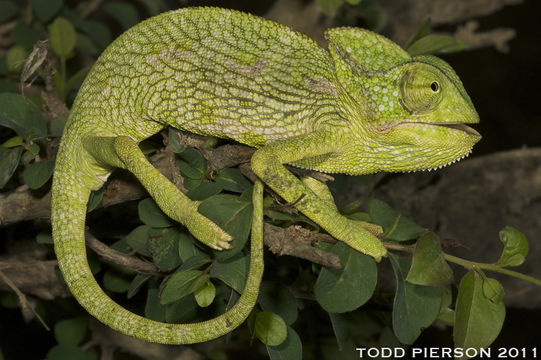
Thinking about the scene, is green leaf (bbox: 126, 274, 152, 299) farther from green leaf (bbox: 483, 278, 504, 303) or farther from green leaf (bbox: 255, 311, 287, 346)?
green leaf (bbox: 483, 278, 504, 303)

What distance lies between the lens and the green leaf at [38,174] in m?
1.65

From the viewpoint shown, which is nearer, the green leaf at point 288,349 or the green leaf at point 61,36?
the green leaf at point 288,349

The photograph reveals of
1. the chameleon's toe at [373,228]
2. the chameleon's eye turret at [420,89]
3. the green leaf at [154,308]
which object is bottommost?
the green leaf at [154,308]

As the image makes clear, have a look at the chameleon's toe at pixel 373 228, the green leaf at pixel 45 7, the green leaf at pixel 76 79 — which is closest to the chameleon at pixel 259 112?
the chameleon's toe at pixel 373 228

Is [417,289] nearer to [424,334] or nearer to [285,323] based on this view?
[285,323]

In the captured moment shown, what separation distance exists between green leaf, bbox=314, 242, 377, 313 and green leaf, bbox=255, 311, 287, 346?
0.11 meters

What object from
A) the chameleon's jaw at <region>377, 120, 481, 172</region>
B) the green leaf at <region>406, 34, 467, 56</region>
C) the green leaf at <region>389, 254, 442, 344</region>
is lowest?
the green leaf at <region>389, 254, 442, 344</region>

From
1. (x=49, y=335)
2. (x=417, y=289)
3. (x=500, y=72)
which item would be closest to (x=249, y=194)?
(x=417, y=289)

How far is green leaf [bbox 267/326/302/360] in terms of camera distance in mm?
1478

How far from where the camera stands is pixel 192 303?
1.53m

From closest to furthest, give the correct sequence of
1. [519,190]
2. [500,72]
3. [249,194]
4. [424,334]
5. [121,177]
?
[249,194] < [121,177] < [519,190] < [424,334] < [500,72]

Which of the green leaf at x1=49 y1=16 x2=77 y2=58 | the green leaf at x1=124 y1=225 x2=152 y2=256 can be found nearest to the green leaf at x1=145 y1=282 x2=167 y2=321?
the green leaf at x1=124 y1=225 x2=152 y2=256

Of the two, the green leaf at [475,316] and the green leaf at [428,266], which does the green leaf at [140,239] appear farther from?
the green leaf at [475,316]

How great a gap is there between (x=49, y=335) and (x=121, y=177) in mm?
1518
